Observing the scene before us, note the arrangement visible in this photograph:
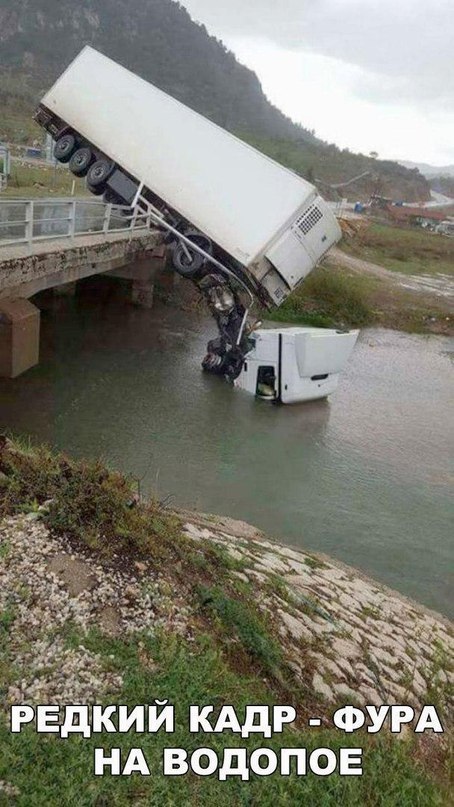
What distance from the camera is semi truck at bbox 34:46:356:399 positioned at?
11453 mm

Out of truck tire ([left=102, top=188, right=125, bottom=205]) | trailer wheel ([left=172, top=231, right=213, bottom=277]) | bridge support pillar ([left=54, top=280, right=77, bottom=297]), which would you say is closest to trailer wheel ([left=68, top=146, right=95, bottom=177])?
truck tire ([left=102, top=188, right=125, bottom=205])

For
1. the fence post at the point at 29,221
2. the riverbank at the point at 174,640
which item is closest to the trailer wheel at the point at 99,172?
the fence post at the point at 29,221

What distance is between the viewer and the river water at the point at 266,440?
791 cm

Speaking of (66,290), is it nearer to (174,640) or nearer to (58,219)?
(58,219)

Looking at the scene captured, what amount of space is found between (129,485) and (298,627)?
6.44ft

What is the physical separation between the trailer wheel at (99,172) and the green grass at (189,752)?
38.0ft

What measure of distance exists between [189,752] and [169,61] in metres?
147

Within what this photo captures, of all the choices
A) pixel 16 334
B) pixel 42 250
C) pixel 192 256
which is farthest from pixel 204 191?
pixel 16 334

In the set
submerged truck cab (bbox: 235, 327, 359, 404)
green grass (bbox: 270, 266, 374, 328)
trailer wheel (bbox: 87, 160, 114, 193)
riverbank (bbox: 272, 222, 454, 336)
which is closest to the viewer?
submerged truck cab (bbox: 235, 327, 359, 404)

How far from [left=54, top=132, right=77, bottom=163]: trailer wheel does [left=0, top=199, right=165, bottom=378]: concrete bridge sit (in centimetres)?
204

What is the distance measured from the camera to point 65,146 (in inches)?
531

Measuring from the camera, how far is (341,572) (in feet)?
20.9

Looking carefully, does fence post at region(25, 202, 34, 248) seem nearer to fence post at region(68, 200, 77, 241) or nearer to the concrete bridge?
the concrete bridge

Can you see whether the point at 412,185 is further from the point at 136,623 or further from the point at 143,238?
the point at 136,623
